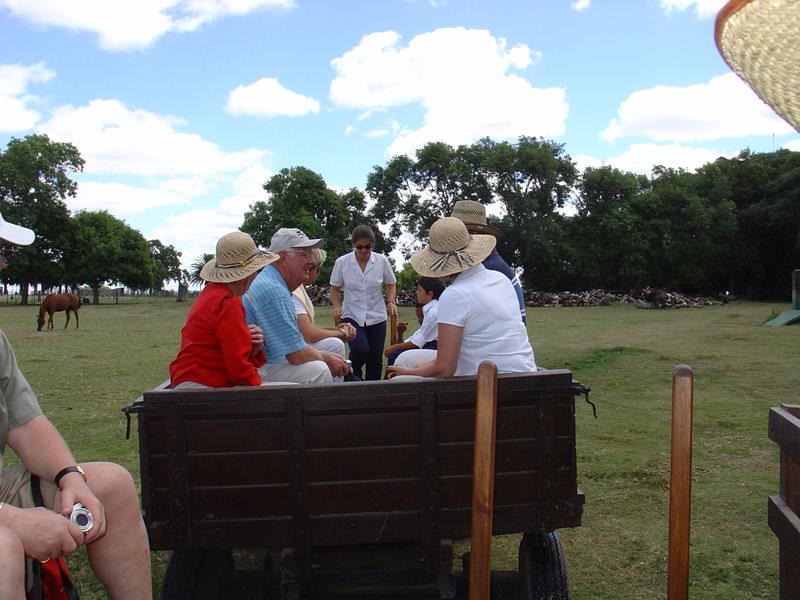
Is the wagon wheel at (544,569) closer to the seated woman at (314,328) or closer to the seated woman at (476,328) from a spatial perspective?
the seated woman at (476,328)

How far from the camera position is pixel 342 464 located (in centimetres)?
303

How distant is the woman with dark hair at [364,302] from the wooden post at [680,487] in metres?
4.38

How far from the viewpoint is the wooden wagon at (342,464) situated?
3.00m

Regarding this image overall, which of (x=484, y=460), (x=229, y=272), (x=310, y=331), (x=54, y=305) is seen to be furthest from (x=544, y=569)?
(x=54, y=305)

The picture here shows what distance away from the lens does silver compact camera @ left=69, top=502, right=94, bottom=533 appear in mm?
2500

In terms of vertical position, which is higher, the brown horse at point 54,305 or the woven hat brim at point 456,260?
the woven hat brim at point 456,260

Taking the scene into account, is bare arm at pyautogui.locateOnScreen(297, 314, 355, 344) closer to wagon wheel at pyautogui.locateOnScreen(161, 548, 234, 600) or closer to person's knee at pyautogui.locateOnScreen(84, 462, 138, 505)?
wagon wheel at pyautogui.locateOnScreen(161, 548, 234, 600)

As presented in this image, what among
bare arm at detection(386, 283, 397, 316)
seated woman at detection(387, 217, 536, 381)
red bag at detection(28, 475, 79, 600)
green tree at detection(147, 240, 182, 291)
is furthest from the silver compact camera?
green tree at detection(147, 240, 182, 291)

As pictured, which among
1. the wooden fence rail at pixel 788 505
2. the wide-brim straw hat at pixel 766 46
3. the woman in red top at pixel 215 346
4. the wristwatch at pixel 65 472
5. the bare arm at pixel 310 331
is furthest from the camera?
the bare arm at pixel 310 331

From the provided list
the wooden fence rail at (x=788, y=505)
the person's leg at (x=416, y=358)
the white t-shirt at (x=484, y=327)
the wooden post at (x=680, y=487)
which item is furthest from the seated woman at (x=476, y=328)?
the wooden fence rail at (x=788, y=505)

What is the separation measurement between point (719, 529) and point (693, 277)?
41917 mm

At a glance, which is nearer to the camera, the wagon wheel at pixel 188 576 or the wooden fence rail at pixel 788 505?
the wooden fence rail at pixel 788 505

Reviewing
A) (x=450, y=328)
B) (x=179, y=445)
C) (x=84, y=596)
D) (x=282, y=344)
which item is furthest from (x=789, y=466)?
(x=84, y=596)

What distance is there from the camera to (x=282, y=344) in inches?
169
